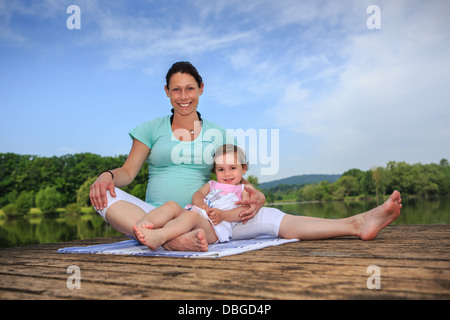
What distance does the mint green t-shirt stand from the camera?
332 cm

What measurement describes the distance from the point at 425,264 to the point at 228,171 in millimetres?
1725

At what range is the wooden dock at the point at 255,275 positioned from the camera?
5.02ft

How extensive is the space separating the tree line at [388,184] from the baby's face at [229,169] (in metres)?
42.1

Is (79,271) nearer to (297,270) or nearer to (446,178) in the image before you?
(297,270)

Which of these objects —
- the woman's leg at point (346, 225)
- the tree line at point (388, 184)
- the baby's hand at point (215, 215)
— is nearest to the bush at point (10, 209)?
the tree line at point (388, 184)

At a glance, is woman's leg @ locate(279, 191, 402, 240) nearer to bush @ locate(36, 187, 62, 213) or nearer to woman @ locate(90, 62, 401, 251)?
woman @ locate(90, 62, 401, 251)

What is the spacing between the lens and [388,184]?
50.8 metres

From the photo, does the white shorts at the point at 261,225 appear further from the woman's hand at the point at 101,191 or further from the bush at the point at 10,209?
the bush at the point at 10,209

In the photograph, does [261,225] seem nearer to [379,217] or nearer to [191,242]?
[191,242]

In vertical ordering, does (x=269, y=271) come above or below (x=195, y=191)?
below

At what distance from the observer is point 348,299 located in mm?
1417

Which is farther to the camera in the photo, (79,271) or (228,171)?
(228,171)

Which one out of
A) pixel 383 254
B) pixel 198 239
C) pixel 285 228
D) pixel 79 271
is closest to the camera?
pixel 79 271
